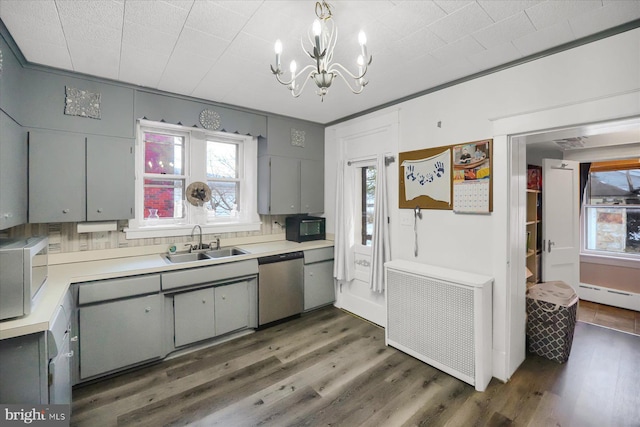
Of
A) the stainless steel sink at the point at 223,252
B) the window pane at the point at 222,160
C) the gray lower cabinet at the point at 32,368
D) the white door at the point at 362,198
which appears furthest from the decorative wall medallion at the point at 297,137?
the gray lower cabinet at the point at 32,368

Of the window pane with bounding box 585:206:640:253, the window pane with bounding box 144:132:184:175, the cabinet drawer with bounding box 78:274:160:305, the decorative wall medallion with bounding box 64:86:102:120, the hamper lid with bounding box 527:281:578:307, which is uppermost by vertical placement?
the decorative wall medallion with bounding box 64:86:102:120

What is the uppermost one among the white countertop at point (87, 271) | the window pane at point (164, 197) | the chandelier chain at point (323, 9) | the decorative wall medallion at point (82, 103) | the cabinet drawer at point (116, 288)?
the chandelier chain at point (323, 9)

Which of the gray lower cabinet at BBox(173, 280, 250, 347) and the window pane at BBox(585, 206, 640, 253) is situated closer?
the gray lower cabinet at BBox(173, 280, 250, 347)

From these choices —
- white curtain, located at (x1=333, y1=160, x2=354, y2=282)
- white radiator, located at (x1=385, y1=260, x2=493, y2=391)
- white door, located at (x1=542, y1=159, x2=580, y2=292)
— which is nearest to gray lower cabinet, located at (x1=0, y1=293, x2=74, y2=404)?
white radiator, located at (x1=385, y1=260, x2=493, y2=391)

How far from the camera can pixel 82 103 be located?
2.41m

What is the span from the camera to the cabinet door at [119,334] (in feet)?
7.18

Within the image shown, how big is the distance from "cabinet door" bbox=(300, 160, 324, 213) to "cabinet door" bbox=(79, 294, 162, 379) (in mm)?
2080

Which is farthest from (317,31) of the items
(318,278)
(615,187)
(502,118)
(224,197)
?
(615,187)

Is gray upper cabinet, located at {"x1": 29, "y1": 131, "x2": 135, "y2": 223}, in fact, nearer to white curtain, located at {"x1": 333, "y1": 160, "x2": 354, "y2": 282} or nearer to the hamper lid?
white curtain, located at {"x1": 333, "y1": 160, "x2": 354, "y2": 282}

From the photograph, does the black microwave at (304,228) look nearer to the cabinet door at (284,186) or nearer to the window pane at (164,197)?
the cabinet door at (284,186)

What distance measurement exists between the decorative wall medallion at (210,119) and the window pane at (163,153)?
40 cm

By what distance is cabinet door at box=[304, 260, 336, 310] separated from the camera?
356cm

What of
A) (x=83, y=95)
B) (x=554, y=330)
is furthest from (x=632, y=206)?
(x=83, y=95)

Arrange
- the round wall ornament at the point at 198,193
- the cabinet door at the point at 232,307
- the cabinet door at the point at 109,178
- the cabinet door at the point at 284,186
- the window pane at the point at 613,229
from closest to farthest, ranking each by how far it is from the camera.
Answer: the cabinet door at the point at 109,178, the cabinet door at the point at 232,307, the round wall ornament at the point at 198,193, the cabinet door at the point at 284,186, the window pane at the point at 613,229
